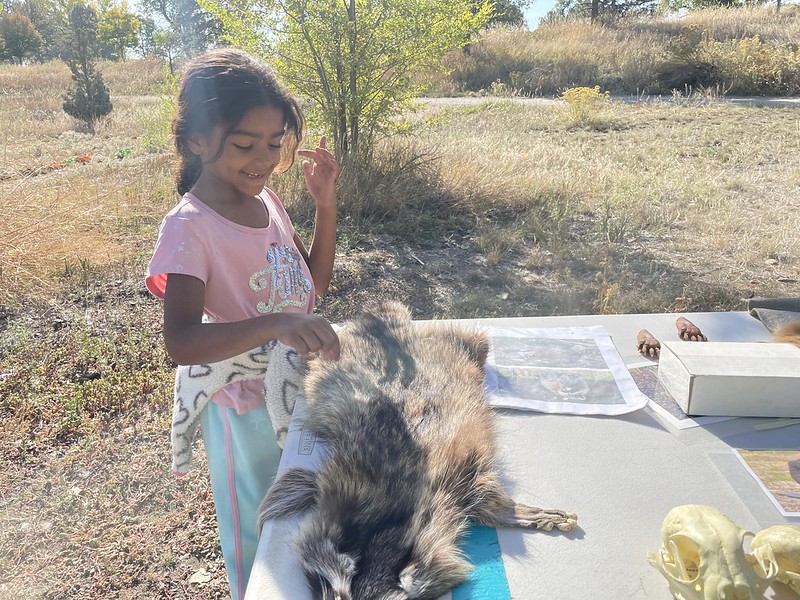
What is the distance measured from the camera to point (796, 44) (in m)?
14.7

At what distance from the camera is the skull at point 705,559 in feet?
2.89

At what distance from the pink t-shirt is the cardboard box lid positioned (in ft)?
3.33

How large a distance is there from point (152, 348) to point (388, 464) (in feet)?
8.88

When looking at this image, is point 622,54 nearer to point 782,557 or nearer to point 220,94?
point 220,94

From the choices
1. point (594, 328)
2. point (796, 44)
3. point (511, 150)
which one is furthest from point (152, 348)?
point (796, 44)

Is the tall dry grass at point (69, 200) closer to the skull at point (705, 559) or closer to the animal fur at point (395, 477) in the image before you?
the animal fur at point (395, 477)

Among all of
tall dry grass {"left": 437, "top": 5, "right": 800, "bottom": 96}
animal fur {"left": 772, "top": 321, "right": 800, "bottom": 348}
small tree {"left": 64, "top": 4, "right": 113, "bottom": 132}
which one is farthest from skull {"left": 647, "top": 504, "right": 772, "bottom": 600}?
small tree {"left": 64, "top": 4, "right": 113, "bottom": 132}

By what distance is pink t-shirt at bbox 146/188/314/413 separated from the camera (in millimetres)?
1388

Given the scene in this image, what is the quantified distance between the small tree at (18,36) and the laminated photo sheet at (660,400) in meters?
40.6

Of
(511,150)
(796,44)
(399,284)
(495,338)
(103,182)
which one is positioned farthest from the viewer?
(796,44)

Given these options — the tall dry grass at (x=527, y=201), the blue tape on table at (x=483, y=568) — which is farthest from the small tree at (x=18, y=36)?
the blue tape on table at (x=483, y=568)

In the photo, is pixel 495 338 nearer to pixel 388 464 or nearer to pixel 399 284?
pixel 388 464

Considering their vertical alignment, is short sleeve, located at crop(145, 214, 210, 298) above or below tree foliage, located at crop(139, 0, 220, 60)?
below

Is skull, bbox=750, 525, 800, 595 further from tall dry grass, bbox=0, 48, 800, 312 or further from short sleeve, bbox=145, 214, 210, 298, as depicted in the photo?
tall dry grass, bbox=0, 48, 800, 312
